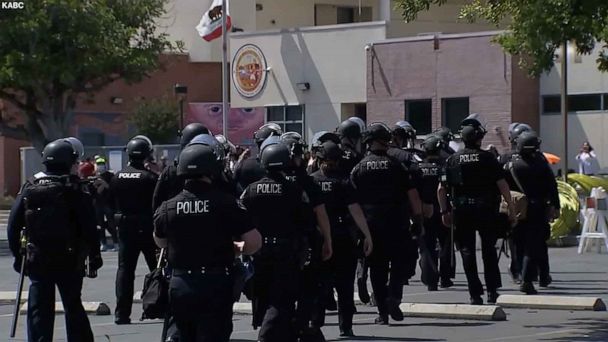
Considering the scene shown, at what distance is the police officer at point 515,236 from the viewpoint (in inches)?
669

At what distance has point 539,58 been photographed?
14000 millimetres

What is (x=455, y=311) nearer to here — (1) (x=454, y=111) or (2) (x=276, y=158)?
(2) (x=276, y=158)

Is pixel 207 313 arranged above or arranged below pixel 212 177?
below

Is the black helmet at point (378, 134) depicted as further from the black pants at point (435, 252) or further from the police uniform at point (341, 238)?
the black pants at point (435, 252)

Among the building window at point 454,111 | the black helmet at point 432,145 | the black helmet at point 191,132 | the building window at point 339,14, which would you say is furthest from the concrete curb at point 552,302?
the building window at point 339,14

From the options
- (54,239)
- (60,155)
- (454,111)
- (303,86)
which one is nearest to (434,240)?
(60,155)

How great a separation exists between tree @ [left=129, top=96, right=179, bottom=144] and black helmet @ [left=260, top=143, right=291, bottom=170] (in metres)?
38.2

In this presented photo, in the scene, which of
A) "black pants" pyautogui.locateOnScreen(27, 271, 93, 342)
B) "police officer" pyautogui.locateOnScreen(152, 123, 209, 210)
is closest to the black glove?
"black pants" pyautogui.locateOnScreen(27, 271, 93, 342)

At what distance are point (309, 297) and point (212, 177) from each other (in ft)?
9.18

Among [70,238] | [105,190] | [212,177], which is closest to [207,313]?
[212,177]

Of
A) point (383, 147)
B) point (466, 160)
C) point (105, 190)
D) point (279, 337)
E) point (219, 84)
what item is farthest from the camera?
point (219, 84)

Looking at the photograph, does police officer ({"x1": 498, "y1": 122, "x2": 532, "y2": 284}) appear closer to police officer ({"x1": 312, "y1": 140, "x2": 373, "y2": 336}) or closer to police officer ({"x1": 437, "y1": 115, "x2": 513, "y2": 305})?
police officer ({"x1": 437, "y1": 115, "x2": 513, "y2": 305})

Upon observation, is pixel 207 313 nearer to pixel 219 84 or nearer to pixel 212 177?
pixel 212 177

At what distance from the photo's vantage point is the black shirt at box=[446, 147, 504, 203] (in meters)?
14.7
